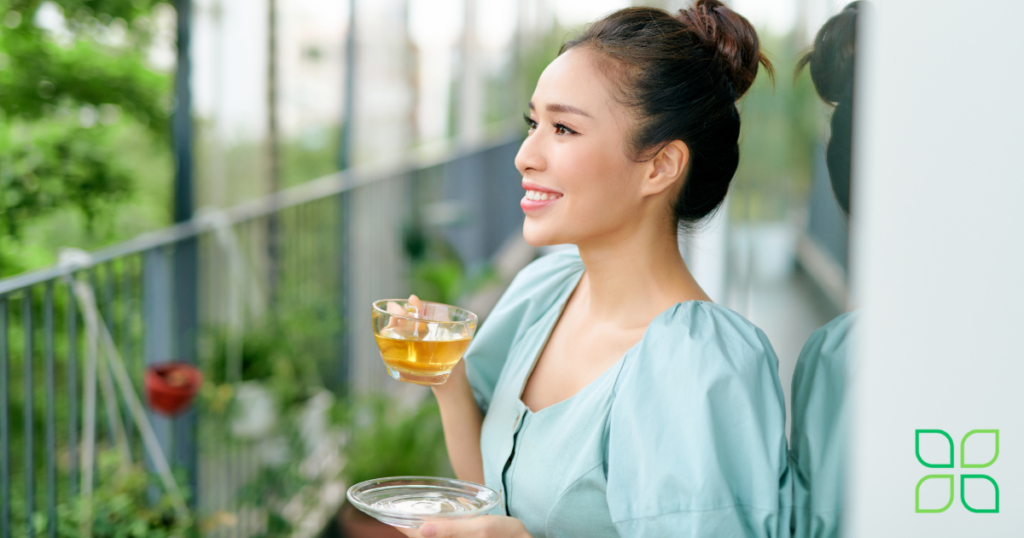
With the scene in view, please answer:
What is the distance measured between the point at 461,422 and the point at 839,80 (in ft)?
2.50

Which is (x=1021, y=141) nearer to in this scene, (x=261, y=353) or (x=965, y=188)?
(x=965, y=188)

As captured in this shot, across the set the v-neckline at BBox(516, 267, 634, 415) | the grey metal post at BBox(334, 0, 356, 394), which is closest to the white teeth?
the v-neckline at BBox(516, 267, 634, 415)

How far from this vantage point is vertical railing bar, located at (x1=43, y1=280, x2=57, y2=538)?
7.16 feet

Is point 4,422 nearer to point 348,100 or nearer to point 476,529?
point 476,529

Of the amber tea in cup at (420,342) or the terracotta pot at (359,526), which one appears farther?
the terracotta pot at (359,526)

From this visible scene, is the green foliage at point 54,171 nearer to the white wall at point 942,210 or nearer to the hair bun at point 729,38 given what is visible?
the hair bun at point 729,38

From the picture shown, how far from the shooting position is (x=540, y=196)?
3.69 ft

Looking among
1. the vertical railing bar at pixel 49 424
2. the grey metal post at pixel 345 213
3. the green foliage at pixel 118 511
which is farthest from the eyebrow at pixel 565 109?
the grey metal post at pixel 345 213

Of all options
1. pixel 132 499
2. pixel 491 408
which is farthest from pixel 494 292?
pixel 491 408

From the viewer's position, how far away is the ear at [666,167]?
110 centimetres

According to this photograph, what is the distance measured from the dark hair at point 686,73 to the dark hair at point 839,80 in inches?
7.0

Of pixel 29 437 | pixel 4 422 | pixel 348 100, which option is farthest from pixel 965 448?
pixel 348 100

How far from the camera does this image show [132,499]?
2463mm

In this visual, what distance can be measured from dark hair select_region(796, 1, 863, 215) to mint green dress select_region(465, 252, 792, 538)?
0.75 ft
